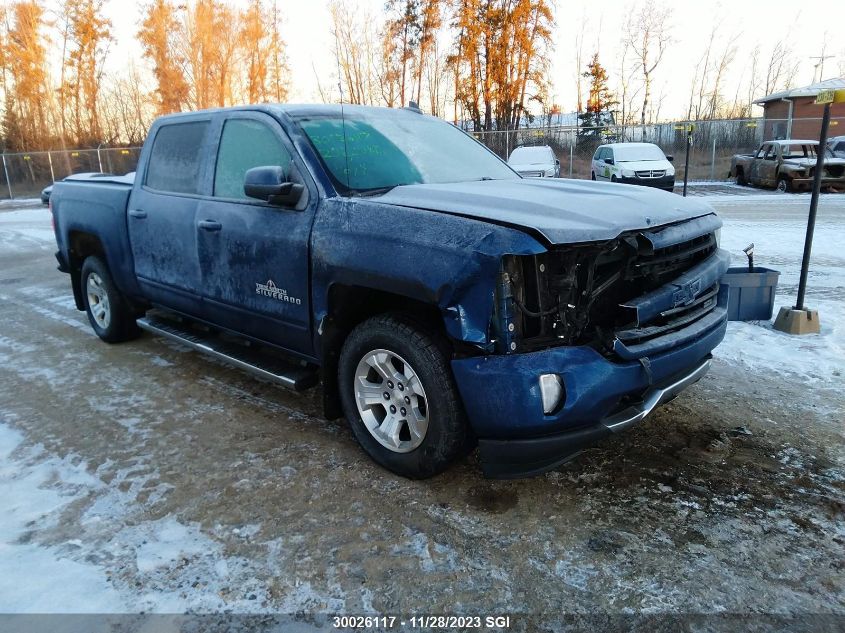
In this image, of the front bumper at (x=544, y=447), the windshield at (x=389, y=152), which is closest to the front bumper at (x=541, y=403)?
the front bumper at (x=544, y=447)

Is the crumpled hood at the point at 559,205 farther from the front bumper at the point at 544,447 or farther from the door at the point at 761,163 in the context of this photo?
the door at the point at 761,163

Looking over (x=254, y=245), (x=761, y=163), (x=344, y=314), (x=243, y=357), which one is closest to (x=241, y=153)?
(x=254, y=245)

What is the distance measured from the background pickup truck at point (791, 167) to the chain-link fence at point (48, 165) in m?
25.9

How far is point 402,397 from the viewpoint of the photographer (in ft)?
10.0

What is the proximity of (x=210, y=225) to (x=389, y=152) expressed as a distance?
1.28 meters

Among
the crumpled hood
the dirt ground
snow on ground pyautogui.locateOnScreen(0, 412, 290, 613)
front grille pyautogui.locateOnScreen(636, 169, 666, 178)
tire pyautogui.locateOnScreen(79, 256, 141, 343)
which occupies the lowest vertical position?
the dirt ground

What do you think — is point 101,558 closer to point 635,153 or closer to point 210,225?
point 210,225

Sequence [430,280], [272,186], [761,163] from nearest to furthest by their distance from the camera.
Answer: [430,280] → [272,186] → [761,163]

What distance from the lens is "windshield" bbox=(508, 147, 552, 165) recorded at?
57.4ft

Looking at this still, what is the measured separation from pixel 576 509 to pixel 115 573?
2016 mm

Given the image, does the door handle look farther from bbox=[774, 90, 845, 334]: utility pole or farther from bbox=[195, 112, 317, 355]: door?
bbox=[774, 90, 845, 334]: utility pole

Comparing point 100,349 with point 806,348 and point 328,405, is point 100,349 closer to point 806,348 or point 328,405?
point 328,405

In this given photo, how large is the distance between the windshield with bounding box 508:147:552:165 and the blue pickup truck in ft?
44.5

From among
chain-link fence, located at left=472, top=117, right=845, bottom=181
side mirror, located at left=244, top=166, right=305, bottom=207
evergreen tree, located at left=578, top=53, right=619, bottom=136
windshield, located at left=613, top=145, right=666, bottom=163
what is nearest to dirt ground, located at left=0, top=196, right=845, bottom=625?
side mirror, located at left=244, top=166, right=305, bottom=207
